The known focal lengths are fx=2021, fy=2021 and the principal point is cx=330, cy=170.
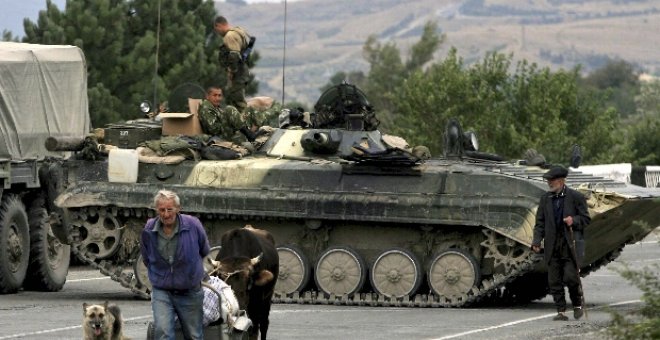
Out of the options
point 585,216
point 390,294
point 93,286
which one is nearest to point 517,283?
point 390,294

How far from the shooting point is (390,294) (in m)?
24.4

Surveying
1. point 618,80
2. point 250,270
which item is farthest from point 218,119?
point 618,80

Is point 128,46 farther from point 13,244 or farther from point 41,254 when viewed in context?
point 13,244

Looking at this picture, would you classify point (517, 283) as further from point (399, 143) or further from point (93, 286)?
point (93, 286)

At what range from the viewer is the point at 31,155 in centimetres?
2625

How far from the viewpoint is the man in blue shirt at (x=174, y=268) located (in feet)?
50.7

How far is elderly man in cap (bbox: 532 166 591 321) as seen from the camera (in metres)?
21.6

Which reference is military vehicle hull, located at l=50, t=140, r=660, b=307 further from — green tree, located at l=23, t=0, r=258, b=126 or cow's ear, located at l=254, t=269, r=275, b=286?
green tree, located at l=23, t=0, r=258, b=126

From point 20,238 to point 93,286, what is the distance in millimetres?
2347

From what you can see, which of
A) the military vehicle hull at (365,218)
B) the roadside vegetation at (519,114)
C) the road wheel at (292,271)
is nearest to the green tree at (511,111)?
the roadside vegetation at (519,114)

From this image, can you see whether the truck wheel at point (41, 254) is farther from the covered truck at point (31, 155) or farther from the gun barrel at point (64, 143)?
the gun barrel at point (64, 143)

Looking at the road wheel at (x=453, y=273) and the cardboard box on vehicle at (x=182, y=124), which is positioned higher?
the cardboard box on vehicle at (x=182, y=124)

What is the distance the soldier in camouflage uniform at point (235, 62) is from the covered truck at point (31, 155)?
2.35 meters

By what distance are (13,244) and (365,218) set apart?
453 cm
